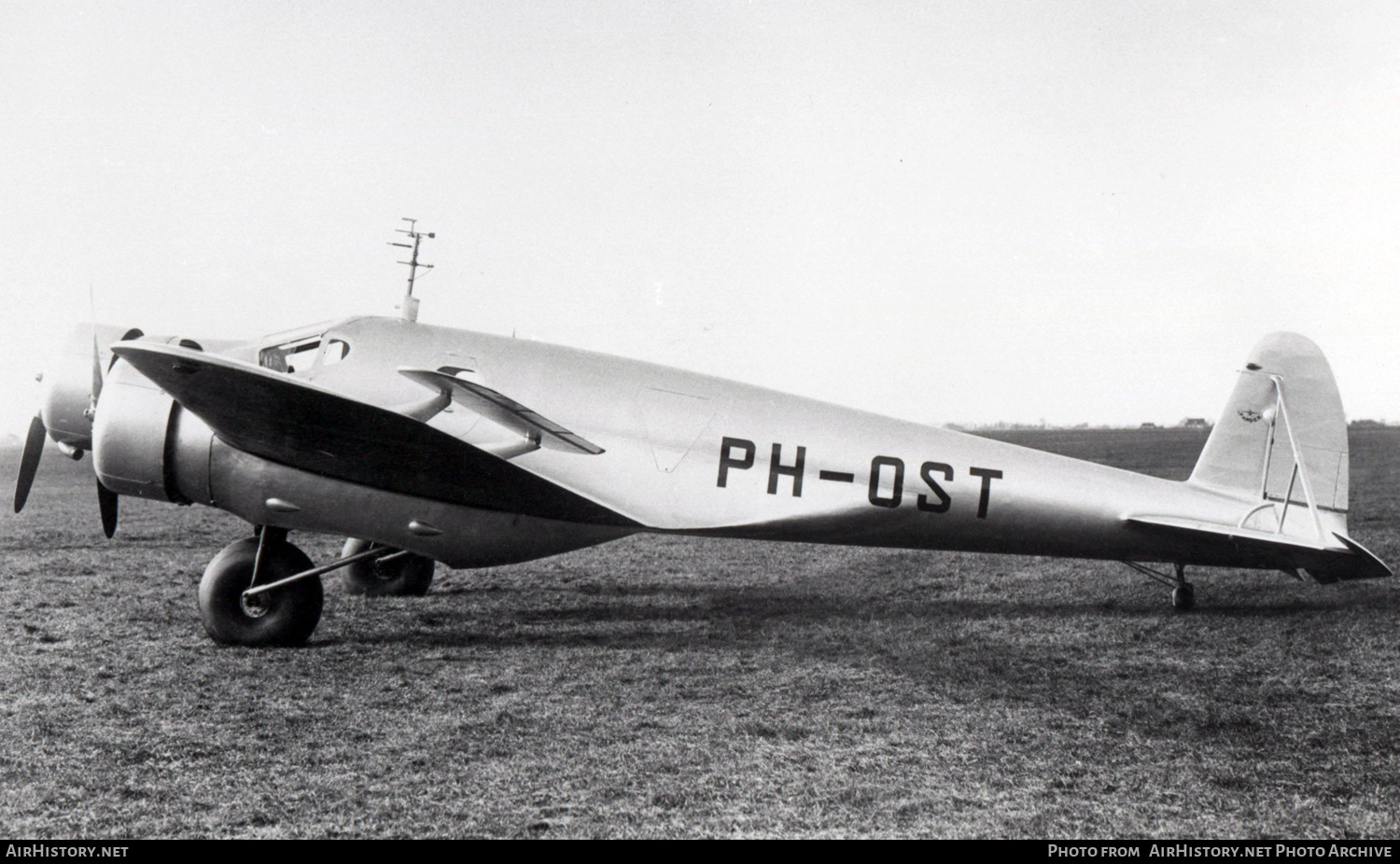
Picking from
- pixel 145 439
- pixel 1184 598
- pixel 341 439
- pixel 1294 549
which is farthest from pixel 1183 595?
pixel 145 439

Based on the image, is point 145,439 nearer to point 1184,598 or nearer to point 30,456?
point 30,456

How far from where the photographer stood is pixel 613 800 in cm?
308

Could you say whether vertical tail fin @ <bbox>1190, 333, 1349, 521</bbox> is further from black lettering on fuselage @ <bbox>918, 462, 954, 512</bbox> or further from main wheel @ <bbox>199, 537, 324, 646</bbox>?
main wheel @ <bbox>199, 537, 324, 646</bbox>

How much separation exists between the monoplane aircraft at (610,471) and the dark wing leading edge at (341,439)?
0.08 ft

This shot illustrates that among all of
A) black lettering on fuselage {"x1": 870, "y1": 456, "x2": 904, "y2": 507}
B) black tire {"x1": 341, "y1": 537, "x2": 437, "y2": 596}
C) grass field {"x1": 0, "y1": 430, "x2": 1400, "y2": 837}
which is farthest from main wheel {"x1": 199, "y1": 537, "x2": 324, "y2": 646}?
black lettering on fuselage {"x1": 870, "y1": 456, "x2": 904, "y2": 507}

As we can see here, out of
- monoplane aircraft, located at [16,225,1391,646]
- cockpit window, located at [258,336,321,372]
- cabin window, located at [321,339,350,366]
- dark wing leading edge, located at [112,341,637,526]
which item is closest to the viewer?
dark wing leading edge, located at [112,341,637,526]

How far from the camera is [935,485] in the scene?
5887 mm

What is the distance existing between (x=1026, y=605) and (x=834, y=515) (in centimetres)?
215

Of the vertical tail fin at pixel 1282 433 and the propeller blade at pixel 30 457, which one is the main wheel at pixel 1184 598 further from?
the propeller blade at pixel 30 457

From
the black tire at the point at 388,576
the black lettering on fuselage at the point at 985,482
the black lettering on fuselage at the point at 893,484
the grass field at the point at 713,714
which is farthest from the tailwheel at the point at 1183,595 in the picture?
the black tire at the point at 388,576

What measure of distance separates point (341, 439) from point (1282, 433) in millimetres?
6248

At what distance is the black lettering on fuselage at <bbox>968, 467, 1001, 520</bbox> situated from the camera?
5.89 m

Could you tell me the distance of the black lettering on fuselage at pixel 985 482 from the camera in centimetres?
589

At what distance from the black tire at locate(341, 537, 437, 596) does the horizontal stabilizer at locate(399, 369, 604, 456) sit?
2013 mm
